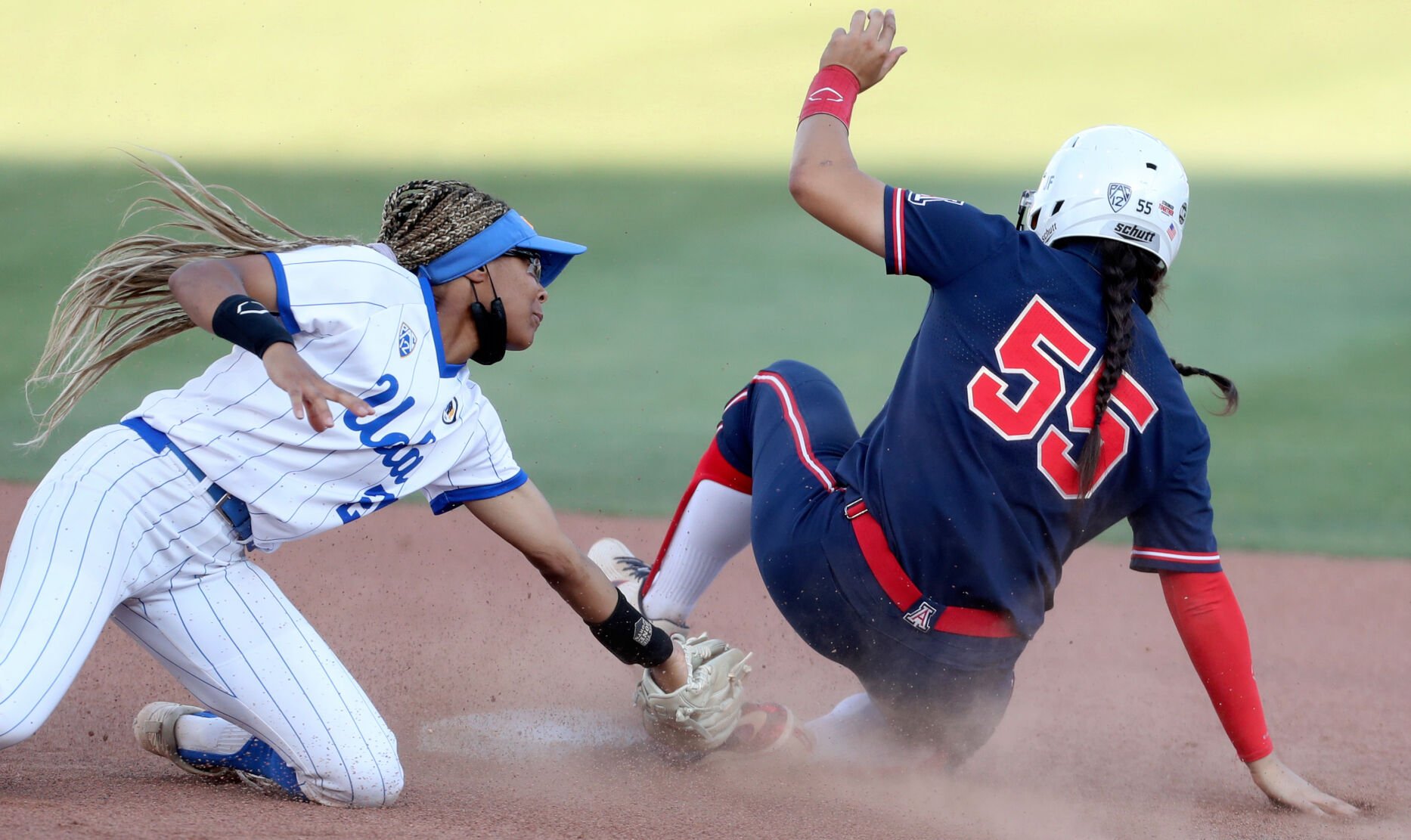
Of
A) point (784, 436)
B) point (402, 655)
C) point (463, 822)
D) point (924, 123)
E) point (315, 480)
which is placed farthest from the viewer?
point (924, 123)

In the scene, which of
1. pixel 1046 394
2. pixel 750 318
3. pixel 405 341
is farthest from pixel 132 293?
pixel 750 318

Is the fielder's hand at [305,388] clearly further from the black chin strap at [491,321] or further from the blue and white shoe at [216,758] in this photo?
the blue and white shoe at [216,758]

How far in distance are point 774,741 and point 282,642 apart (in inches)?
47.5

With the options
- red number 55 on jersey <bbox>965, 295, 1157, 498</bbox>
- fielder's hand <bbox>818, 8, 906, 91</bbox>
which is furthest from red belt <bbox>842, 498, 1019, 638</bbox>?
fielder's hand <bbox>818, 8, 906, 91</bbox>

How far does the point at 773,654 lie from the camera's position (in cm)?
418

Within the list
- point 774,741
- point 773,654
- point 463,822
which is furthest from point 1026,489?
point 773,654

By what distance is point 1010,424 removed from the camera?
259 centimetres

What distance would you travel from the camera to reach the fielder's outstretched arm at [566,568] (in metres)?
2.91

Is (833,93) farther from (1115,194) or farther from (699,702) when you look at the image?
(699,702)

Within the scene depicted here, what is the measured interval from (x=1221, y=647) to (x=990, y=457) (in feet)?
2.23

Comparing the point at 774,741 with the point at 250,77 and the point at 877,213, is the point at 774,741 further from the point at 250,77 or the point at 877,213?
the point at 250,77

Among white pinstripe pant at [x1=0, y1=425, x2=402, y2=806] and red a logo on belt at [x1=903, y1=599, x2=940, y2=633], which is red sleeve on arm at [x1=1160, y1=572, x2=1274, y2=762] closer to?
red a logo on belt at [x1=903, y1=599, x2=940, y2=633]

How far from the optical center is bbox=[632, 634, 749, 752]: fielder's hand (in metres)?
3.07

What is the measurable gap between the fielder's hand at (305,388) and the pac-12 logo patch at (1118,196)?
1592 millimetres
